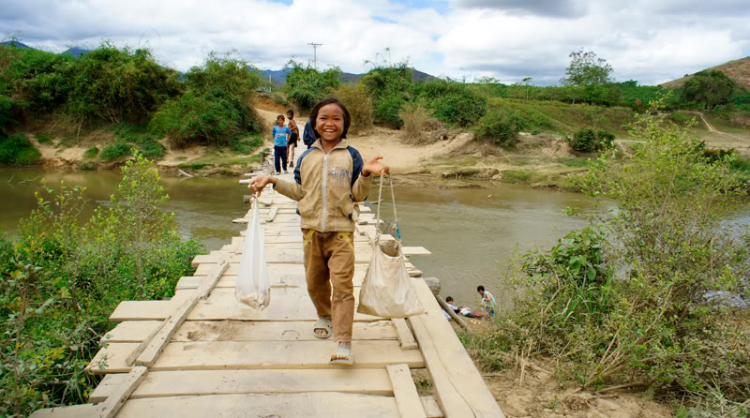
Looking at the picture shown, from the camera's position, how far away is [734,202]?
3254 mm

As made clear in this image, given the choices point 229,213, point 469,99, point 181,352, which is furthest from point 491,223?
point 469,99

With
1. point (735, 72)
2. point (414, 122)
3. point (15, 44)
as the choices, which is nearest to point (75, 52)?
point (15, 44)

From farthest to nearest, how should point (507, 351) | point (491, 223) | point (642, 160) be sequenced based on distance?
point (491, 223), point (642, 160), point (507, 351)

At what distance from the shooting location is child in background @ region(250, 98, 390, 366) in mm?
2348

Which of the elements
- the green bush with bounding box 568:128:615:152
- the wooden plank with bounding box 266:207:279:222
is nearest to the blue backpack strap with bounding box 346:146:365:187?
the wooden plank with bounding box 266:207:279:222

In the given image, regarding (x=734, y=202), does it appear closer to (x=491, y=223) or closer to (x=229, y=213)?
(x=491, y=223)

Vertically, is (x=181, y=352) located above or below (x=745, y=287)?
below

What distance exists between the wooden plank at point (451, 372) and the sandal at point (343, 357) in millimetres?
420

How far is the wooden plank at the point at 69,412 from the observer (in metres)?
1.88

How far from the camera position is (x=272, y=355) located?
240cm

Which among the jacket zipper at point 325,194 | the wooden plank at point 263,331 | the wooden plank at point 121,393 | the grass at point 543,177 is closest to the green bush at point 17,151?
the grass at point 543,177

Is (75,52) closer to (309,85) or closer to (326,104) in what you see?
(309,85)

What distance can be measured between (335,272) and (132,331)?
4.31 feet

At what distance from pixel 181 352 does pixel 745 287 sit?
343cm
